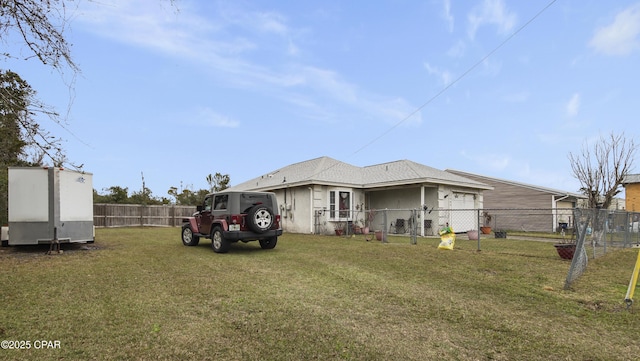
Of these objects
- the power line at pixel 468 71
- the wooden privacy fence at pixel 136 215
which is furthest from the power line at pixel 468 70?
the wooden privacy fence at pixel 136 215

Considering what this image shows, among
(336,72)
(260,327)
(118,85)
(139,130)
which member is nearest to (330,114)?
(336,72)

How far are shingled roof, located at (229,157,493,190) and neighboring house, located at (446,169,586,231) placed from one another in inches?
217

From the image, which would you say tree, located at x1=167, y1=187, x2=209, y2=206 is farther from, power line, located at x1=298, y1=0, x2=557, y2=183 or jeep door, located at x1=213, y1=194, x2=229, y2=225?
jeep door, located at x1=213, y1=194, x2=229, y2=225

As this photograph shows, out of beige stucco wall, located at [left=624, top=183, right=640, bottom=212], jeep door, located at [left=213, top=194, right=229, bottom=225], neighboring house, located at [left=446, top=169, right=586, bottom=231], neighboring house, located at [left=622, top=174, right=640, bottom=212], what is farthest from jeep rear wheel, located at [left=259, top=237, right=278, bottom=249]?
beige stucco wall, located at [left=624, top=183, right=640, bottom=212]

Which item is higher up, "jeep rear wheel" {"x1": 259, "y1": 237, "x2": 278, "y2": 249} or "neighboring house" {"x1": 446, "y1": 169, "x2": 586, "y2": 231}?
"neighboring house" {"x1": 446, "y1": 169, "x2": 586, "y2": 231}

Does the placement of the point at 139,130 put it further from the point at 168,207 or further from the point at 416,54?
the point at 168,207

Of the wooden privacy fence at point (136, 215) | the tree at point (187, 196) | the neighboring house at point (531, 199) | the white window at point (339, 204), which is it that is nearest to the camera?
the white window at point (339, 204)

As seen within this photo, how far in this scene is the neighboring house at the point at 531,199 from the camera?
73.6 feet

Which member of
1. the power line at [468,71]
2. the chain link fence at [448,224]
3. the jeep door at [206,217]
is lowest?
the chain link fence at [448,224]

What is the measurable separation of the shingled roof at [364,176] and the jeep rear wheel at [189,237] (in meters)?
6.77

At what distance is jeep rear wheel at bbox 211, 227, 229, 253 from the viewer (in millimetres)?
9781

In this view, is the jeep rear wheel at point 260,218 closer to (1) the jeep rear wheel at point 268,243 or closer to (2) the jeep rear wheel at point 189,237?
(1) the jeep rear wheel at point 268,243

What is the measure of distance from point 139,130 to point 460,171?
22.7m

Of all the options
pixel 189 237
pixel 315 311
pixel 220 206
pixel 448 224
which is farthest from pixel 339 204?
pixel 315 311
